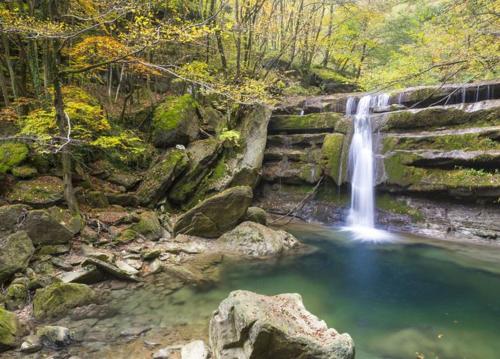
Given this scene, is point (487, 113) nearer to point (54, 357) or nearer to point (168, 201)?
point (168, 201)

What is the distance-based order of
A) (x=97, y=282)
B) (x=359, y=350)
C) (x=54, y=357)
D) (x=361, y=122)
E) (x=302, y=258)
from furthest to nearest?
(x=361, y=122) < (x=302, y=258) < (x=97, y=282) < (x=359, y=350) < (x=54, y=357)

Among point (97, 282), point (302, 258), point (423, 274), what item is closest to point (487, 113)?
point (423, 274)

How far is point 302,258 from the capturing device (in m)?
9.00

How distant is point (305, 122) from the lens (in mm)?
14273

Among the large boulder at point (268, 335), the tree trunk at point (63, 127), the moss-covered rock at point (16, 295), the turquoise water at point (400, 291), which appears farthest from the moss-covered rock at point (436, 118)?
the moss-covered rock at point (16, 295)

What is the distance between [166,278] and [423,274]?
19.5ft

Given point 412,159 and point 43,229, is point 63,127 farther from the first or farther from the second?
point 412,159

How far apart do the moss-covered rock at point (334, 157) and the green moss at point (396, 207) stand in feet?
5.19

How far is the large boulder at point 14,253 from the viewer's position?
6.05 m

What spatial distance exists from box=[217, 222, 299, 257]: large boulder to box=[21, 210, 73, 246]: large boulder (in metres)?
3.88

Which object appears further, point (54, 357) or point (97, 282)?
point (97, 282)

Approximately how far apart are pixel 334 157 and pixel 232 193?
483 centimetres

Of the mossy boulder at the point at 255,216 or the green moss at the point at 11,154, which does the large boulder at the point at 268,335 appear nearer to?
the mossy boulder at the point at 255,216

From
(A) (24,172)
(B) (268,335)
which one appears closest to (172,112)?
(A) (24,172)
